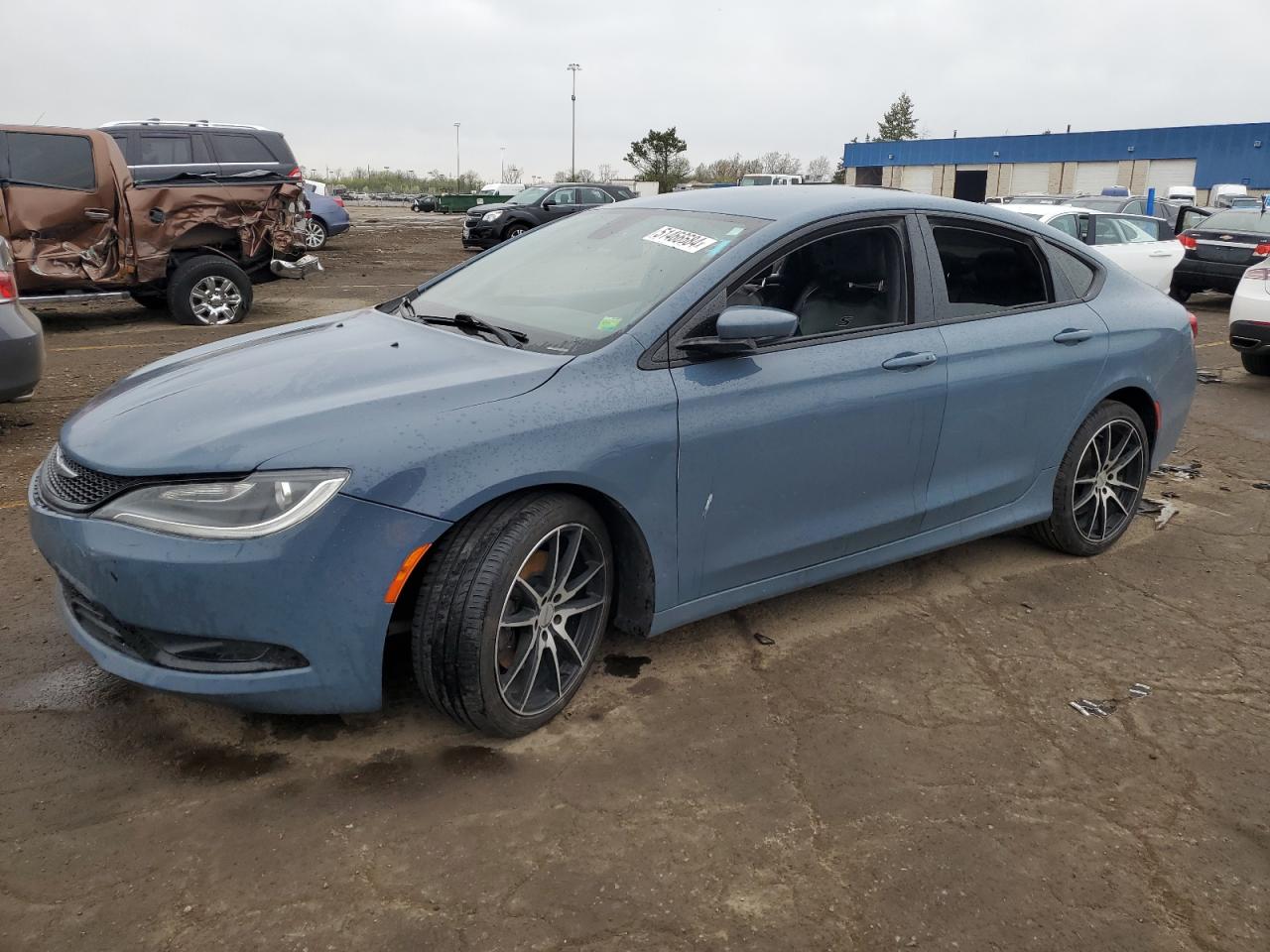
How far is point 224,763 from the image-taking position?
2.85m

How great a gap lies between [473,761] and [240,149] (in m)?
13.7

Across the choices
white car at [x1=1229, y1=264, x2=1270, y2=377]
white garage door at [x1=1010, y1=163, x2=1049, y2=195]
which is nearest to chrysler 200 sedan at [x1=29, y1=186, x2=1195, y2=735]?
white car at [x1=1229, y1=264, x2=1270, y2=377]

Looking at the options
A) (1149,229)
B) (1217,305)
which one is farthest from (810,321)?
(1217,305)

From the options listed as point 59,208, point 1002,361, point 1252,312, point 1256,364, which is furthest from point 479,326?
point 1256,364

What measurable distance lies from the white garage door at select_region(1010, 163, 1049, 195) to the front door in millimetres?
57645

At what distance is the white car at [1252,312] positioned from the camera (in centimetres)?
834

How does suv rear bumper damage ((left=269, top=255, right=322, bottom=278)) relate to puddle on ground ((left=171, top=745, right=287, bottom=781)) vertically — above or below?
above

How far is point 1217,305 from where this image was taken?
49.3 feet

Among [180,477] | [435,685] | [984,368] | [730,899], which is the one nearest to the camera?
[730,899]

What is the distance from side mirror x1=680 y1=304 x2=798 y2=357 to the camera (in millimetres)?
3068

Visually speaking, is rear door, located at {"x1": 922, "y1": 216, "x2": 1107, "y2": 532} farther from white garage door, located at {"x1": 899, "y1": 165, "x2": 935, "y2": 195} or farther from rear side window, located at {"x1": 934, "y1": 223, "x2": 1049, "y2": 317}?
white garage door, located at {"x1": 899, "y1": 165, "x2": 935, "y2": 195}

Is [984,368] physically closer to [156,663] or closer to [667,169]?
[156,663]

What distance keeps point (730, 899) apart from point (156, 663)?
63.8 inches

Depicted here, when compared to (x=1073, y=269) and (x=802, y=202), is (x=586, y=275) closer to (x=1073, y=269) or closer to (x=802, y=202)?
(x=802, y=202)
